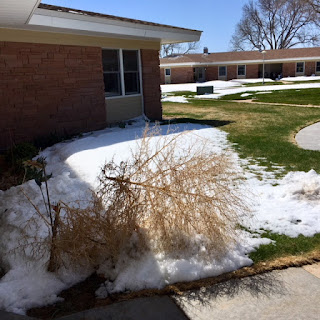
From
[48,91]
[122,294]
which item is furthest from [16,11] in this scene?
[122,294]

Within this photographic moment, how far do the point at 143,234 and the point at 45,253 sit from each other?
3.03 feet

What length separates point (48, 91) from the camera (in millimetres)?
9070

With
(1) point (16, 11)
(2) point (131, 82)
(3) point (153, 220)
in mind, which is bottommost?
(3) point (153, 220)

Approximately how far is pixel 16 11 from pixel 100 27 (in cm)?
293

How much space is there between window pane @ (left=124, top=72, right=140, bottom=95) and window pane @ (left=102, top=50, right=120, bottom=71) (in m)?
0.57

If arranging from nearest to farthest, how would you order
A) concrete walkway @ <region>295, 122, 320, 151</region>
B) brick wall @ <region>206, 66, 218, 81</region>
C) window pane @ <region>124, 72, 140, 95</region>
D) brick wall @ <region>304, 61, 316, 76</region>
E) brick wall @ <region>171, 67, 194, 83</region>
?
concrete walkway @ <region>295, 122, 320, 151</region>
window pane @ <region>124, 72, 140, 95</region>
brick wall @ <region>304, 61, 316, 76</region>
brick wall @ <region>171, 67, 194, 83</region>
brick wall @ <region>206, 66, 218, 81</region>

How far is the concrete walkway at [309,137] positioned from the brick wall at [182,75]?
3605 centimetres

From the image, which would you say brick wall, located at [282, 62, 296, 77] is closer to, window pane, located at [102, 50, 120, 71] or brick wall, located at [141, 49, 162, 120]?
brick wall, located at [141, 49, 162, 120]

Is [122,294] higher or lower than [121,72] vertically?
lower

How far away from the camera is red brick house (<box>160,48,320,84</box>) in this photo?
44.8 m

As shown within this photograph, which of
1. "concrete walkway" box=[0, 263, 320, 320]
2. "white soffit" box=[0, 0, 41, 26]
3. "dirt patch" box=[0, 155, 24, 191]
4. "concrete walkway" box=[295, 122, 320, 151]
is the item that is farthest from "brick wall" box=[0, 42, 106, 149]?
"concrete walkway" box=[0, 263, 320, 320]

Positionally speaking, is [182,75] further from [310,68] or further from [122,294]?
[122,294]

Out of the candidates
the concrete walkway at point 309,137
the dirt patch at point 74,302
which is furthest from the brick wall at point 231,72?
the dirt patch at point 74,302

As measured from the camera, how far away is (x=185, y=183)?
3387 millimetres
